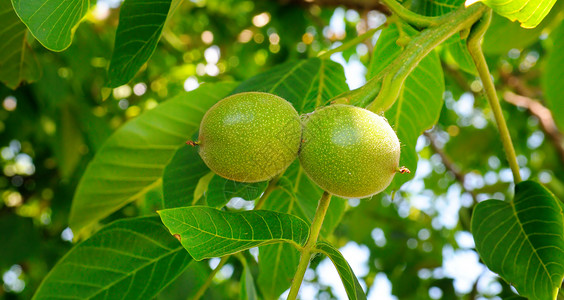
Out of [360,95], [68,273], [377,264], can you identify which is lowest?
[377,264]

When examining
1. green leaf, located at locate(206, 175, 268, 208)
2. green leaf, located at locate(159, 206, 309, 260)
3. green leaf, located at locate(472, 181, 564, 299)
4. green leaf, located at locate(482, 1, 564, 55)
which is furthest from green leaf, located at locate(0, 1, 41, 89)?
green leaf, located at locate(482, 1, 564, 55)

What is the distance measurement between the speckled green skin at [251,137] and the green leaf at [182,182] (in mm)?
270

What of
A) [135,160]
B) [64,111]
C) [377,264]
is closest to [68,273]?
[135,160]

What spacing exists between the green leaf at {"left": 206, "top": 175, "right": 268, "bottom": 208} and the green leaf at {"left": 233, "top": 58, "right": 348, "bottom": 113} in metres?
0.25

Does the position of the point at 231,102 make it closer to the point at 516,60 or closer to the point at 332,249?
the point at 332,249

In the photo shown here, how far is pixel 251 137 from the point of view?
0.88 m

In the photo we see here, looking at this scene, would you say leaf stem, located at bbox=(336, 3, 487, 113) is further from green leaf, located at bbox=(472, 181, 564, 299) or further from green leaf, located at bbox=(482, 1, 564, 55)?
green leaf, located at bbox=(482, 1, 564, 55)

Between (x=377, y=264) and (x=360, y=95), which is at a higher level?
(x=360, y=95)

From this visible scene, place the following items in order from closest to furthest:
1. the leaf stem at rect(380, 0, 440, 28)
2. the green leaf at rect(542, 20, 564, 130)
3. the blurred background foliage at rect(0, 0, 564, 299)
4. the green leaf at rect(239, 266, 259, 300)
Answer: the leaf stem at rect(380, 0, 440, 28) < the green leaf at rect(239, 266, 259, 300) < the green leaf at rect(542, 20, 564, 130) < the blurred background foliage at rect(0, 0, 564, 299)

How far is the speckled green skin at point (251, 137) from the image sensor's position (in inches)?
34.5

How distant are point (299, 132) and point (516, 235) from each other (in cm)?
63

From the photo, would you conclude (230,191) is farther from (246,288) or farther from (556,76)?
(556,76)

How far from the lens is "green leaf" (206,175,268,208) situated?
→ 1.11 m

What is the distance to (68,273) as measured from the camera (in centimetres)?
116
